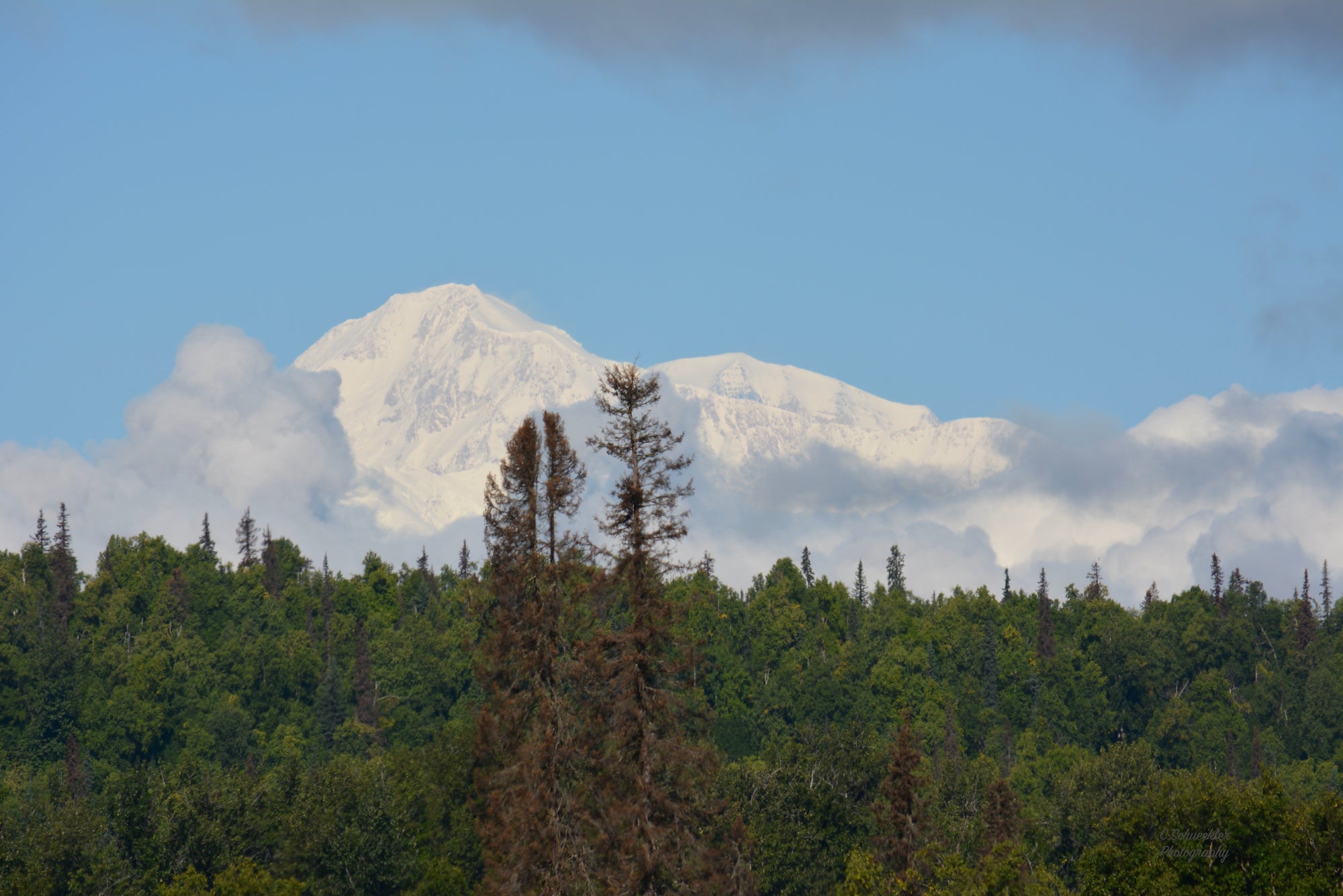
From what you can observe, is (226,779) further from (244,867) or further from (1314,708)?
(1314,708)

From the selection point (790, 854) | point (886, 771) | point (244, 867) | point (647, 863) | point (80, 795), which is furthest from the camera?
point (80, 795)

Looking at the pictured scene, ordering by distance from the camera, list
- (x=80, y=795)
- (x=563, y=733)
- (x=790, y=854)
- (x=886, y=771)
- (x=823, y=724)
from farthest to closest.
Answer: (x=823, y=724)
(x=80, y=795)
(x=886, y=771)
(x=790, y=854)
(x=563, y=733)

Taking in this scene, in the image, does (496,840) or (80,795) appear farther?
(80,795)

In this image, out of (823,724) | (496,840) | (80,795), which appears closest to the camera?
(496,840)

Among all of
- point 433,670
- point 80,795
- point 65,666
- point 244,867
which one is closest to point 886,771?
point 244,867

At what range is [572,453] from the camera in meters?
58.7

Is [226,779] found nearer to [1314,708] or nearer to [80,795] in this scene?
[80,795]

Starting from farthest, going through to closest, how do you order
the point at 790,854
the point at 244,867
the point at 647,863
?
the point at 790,854
the point at 244,867
the point at 647,863

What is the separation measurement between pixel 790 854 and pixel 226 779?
3342 cm

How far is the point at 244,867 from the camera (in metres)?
83.6

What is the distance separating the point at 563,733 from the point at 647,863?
624cm

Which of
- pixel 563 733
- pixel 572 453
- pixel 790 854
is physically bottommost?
pixel 790 854

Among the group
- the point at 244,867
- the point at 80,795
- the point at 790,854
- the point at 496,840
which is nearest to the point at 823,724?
the point at 80,795

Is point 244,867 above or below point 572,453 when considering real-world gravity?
below
